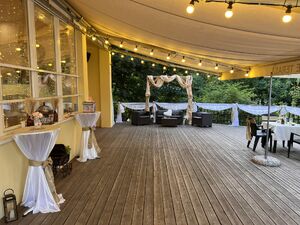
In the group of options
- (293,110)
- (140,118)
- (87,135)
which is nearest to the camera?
(87,135)

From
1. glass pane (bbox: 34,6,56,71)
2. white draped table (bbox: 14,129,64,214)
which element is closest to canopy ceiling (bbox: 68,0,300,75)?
glass pane (bbox: 34,6,56,71)

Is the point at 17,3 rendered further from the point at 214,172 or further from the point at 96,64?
the point at 96,64

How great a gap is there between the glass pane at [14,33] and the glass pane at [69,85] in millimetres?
1701

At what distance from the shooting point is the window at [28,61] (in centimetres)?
314

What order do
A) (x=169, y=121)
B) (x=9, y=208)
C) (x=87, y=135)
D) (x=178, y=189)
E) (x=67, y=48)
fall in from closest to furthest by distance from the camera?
(x=9, y=208) < (x=178, y=189) < (x=87, y=135) < (x=67, y=48) < (x=169, y=121)

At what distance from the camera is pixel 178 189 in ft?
12.4

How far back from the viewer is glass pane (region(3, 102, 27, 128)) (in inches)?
124

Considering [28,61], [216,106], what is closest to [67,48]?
[28,61]

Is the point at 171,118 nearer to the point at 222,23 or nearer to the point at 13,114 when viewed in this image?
the point at 222,23

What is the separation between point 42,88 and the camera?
165 inches

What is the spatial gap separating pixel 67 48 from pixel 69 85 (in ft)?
2.99

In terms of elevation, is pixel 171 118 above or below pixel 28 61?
below

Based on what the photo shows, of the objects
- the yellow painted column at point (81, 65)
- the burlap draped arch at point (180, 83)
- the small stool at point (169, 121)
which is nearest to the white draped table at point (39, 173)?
the yellow painted column at point (81, 65)

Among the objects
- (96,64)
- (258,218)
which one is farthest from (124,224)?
(96,64)
